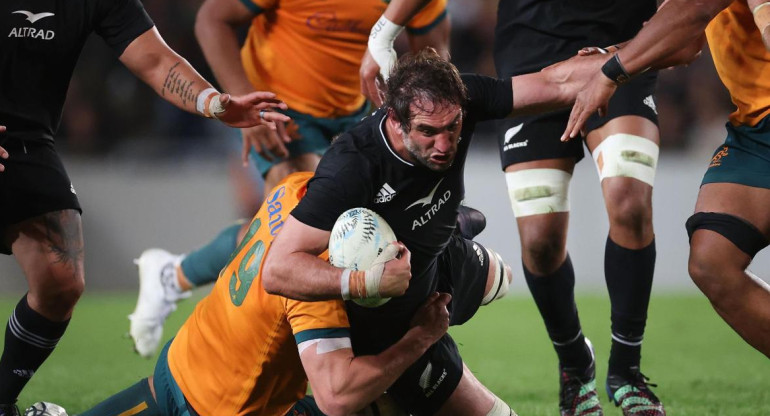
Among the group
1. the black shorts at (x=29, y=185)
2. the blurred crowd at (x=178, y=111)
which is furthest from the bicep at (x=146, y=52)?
the blurred crowd at (x=178, y=111)

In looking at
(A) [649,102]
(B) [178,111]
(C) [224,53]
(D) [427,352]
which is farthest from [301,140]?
(B) [178,111]

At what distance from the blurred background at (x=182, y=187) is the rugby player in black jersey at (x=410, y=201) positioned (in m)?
Answer: 6.90

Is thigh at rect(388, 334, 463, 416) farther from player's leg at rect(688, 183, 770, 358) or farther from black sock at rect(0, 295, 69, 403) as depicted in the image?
black sock at rect(0, 295, 69, 403)

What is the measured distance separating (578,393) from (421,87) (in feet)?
6.14

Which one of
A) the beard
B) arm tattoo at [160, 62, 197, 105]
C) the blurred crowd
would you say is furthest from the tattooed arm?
the blurred crowd

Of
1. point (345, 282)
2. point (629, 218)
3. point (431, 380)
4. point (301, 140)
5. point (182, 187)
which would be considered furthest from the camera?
point (182, 187)

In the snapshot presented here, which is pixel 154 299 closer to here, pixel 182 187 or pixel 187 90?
pixel 187 90

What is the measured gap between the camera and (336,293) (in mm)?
3455

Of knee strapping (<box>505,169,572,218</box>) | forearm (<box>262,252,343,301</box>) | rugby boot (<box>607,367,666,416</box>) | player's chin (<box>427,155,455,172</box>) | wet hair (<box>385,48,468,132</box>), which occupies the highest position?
wet hair (<box>385,48,468,132</box>)

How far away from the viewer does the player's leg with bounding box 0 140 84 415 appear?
470 centimetres

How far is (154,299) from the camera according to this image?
6.79 meters

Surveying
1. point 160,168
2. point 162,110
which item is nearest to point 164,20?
point 162,110

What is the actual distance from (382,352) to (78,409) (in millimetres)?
2237

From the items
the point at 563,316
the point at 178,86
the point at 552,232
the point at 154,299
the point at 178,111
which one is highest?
the point at 178,86
